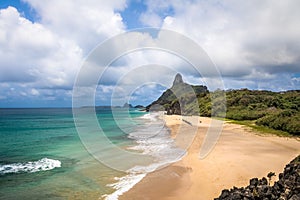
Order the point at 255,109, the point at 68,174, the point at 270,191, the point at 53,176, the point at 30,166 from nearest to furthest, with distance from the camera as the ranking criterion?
the point at 270,191
the point at 53,176
the point at 68,174
the point at 30,166
the point at 255,109

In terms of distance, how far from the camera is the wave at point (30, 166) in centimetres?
1620

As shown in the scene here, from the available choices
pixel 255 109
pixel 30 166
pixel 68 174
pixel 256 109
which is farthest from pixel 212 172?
pixel 255 109

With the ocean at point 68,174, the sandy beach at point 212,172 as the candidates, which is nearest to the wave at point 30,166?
the ocean at point 68,174

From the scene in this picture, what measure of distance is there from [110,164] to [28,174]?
4953 mm

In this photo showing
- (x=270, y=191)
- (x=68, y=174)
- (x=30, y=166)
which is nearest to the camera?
(x=270, y=191)

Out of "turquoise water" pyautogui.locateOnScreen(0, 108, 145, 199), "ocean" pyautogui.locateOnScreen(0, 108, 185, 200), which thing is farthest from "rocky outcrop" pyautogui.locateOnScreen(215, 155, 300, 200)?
"turquoise water" pyautogui.locateOnScreen(0, 108, 145, 199)

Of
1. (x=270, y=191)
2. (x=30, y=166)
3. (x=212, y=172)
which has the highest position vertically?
(x=270, y=191)

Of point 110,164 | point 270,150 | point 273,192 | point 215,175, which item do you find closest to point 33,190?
point 110,164

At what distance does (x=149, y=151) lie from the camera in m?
21.5

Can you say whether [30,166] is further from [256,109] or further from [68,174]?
[256,109]

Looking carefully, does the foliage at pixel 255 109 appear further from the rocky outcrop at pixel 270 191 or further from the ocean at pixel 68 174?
the rocky outcrop at pixel 270 191

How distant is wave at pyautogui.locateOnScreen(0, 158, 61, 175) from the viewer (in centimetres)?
1620

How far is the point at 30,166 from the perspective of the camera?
17.4 metres

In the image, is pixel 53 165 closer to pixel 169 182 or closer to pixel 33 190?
pixel 33 190
